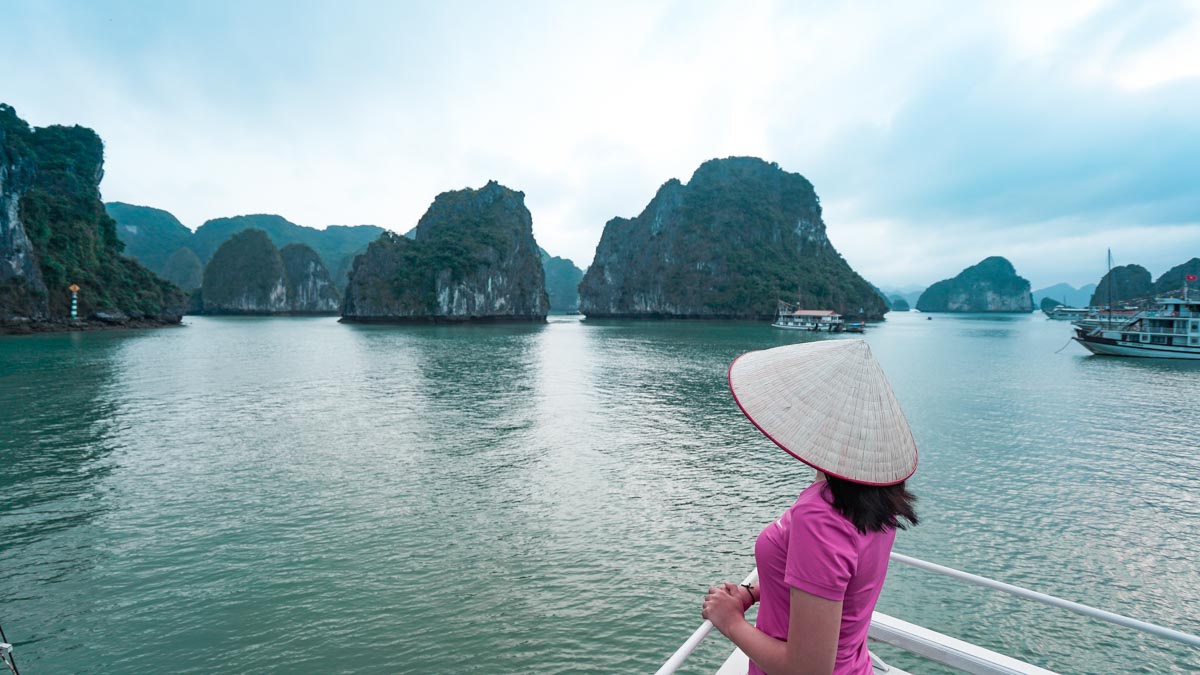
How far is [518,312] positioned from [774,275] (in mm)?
69635

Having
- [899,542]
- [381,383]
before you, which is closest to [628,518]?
[899,542]

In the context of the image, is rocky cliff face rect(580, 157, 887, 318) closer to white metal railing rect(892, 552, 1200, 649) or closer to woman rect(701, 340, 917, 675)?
white metal railing rect(892, 552, 1200, 649)

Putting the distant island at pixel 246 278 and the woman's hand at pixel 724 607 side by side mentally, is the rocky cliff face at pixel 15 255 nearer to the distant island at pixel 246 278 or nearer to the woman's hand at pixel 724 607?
the woman's hand at pixel 724 607

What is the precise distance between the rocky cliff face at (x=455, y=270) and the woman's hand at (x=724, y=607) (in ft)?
407

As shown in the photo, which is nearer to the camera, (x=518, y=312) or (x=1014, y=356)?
(x=1014, y=356)

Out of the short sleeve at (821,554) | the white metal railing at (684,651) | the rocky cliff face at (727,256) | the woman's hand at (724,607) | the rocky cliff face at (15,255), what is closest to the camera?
the short sleeve at (821,554)

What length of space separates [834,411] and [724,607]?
0.87 meters

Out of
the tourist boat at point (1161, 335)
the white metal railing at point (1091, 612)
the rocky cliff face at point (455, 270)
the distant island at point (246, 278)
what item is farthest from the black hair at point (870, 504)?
the distant island at point (246, 278)

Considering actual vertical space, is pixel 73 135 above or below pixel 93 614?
above

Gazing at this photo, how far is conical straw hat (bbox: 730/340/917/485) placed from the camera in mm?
1874

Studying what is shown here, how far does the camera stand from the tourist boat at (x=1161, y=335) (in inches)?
1603

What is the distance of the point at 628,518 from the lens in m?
10.6

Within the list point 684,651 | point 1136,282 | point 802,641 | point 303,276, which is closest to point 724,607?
point 802,641

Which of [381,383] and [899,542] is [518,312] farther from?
[899,542]
